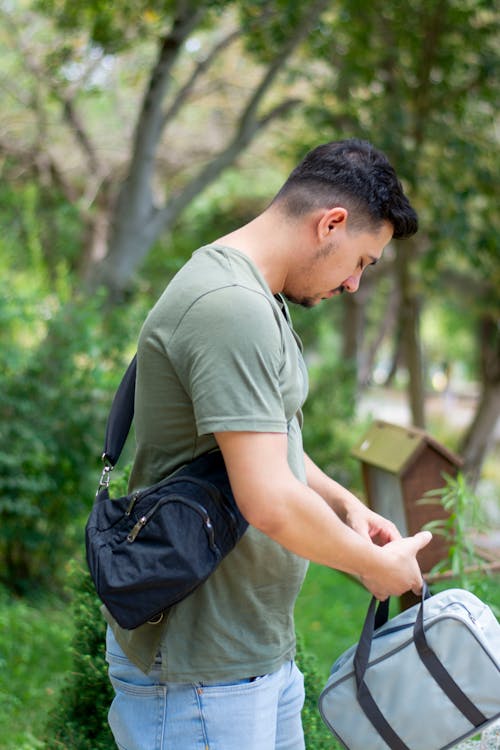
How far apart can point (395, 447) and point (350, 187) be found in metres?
2.36

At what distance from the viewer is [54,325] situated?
534 cm

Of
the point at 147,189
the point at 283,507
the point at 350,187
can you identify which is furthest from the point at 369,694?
the point at 147,189

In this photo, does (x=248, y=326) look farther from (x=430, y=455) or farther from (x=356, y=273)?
(x=430, y=455)

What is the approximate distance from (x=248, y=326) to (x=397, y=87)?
6.77m

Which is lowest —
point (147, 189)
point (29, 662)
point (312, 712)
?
point (29, 662)

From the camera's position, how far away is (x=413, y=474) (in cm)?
384

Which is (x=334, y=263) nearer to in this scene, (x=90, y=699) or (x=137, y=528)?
(x=137, y=528)

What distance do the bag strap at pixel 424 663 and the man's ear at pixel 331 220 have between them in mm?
724

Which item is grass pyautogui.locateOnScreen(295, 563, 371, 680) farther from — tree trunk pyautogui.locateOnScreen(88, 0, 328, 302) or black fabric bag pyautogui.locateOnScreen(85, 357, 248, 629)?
black fabric bag pyautogui.locateOnScreen(85, 357, 248, 629)

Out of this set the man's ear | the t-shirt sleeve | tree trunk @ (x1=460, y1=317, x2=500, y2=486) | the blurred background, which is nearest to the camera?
the t-shirt sleeve

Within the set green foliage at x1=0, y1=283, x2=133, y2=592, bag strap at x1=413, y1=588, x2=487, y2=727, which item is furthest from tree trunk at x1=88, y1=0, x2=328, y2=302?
bag strap at x1=413, y1=588, x2=487, y2=727

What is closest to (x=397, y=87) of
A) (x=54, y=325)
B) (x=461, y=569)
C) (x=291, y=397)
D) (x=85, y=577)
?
(x=54, y=325)

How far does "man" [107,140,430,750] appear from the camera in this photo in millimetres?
1490

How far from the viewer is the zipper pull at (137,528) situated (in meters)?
1.61
